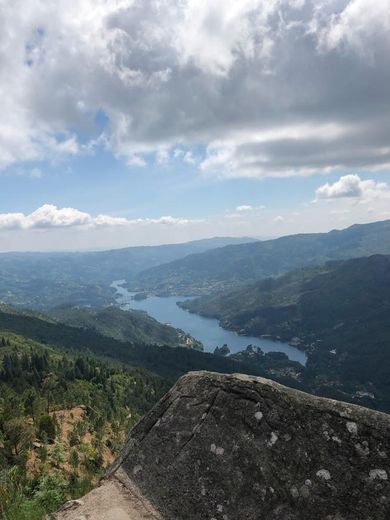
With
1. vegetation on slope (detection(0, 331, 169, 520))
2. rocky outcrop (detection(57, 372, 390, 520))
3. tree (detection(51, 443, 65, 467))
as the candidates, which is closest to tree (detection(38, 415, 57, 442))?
vegetation on slope (detection(0, 331, 169, 520))

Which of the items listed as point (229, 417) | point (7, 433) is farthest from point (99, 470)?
point (229, 417)

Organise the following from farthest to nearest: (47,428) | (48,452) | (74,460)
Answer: (47,428), (48,452), (74,460)

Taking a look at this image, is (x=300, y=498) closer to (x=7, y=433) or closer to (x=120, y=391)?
(x=7, y=433)

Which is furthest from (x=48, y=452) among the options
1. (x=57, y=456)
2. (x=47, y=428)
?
(x=47, y=428)

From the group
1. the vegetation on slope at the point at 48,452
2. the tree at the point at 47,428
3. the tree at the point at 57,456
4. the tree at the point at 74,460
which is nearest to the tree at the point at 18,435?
the vegetation on slope at the point at 48,452

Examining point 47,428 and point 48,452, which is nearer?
point 48,452

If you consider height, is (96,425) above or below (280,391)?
below

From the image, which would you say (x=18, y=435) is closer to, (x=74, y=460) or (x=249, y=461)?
(x=74, y=460)

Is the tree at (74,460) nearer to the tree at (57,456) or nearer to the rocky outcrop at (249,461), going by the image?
the tree at (57,456)
